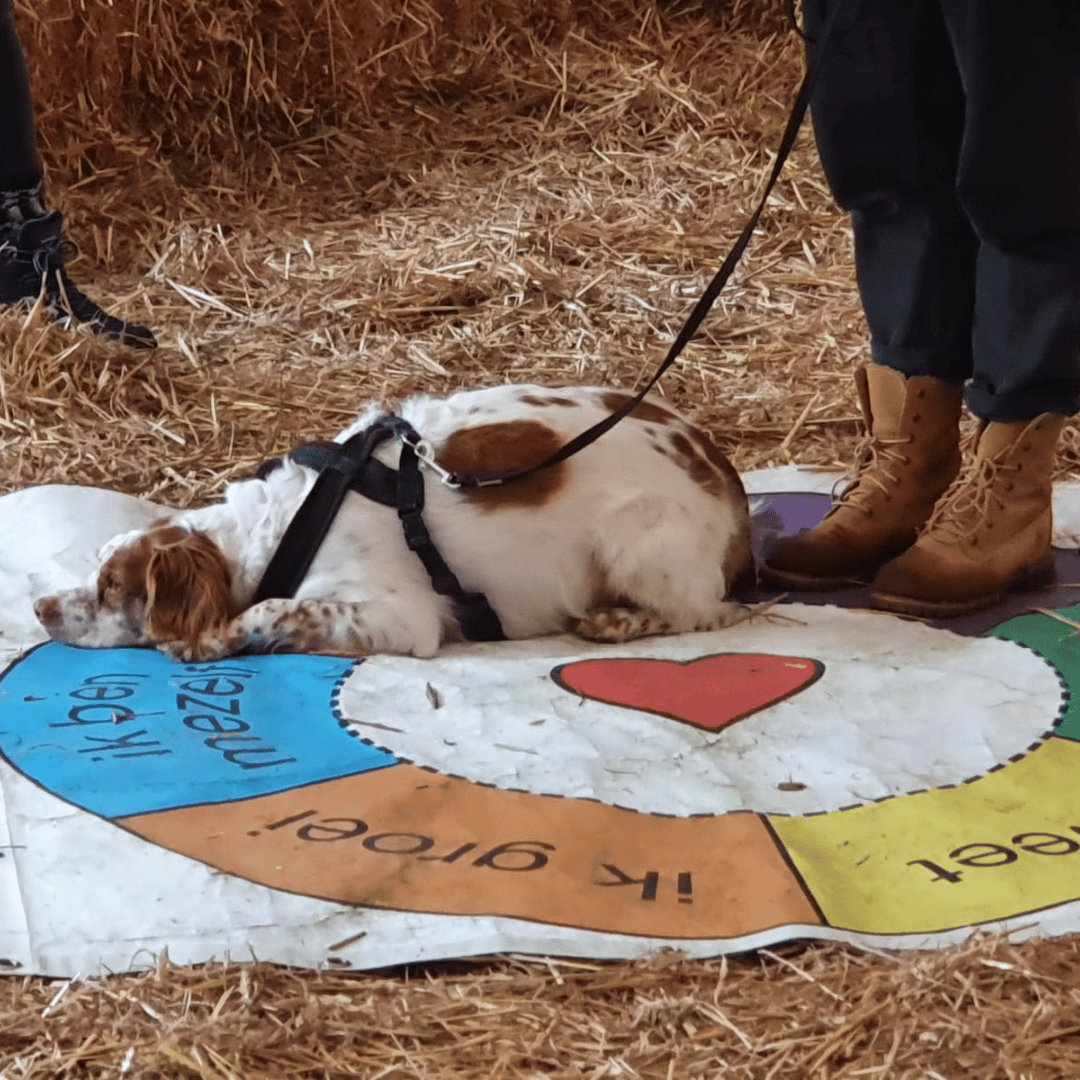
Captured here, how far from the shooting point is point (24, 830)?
2.03 metres

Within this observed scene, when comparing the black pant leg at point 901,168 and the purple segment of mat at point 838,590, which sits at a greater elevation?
the black pant leg at point 901,168

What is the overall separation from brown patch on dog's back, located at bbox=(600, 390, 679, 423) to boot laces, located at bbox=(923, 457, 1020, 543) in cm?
55

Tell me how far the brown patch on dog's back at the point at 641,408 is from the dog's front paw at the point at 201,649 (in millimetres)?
859

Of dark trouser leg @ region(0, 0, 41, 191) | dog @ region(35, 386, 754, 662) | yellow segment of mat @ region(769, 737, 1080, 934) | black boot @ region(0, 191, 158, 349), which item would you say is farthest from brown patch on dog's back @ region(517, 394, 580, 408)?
dark trouser leg @ region(0, 0, 41, 191)

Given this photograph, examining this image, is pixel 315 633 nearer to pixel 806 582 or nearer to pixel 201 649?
pixel 201 649

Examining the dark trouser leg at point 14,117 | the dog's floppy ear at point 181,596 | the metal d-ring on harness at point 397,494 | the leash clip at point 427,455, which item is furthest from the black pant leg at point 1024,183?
the dark trouser leg at point 14,117

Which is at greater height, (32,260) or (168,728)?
(32,260)

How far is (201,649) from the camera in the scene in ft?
8.98

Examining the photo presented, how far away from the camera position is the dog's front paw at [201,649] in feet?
8.96

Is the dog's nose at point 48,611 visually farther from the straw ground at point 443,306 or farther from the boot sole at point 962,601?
the boot sole at point 962,601

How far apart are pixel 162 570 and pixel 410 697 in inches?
22.3

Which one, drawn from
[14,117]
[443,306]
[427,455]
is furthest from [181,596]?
[443,306]

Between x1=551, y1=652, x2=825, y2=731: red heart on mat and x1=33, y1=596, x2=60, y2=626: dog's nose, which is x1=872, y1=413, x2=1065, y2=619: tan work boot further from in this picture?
x1=33, y1=596, x2=60, y2=626: dog's nose

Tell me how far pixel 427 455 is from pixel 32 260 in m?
2.04
